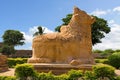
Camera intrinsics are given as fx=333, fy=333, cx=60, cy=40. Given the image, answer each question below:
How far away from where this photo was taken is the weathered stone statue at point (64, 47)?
18312mm

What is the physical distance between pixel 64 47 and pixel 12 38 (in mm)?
43195

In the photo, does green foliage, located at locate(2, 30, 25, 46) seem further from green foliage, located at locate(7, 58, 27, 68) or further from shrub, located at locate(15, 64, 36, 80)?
shrub, located at locate(15, 64, 36, 80)

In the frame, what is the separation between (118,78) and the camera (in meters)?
14.6

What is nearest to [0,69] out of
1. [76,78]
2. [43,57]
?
[43,57]

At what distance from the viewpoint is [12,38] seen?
60594mm

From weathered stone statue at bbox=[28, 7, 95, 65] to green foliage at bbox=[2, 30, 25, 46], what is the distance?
42163mm

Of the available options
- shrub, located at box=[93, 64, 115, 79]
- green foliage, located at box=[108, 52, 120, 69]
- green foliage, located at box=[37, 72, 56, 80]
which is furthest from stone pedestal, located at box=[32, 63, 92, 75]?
green foliage, located at box=[108, 52, 120, 69]

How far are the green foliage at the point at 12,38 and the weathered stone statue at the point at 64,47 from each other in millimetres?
42163

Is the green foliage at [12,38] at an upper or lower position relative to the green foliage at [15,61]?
upper

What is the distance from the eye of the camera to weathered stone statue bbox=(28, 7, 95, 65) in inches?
721

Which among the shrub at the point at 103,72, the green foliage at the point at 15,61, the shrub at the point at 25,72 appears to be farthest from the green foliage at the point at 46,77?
the green foliage at the point at 15,61

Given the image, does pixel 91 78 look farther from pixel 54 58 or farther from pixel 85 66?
pixel 54 58

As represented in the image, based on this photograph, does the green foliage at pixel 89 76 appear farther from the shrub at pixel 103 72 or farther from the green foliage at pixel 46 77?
the green foliage at pixel 46 77

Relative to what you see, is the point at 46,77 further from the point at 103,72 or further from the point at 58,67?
the point at 58,67
